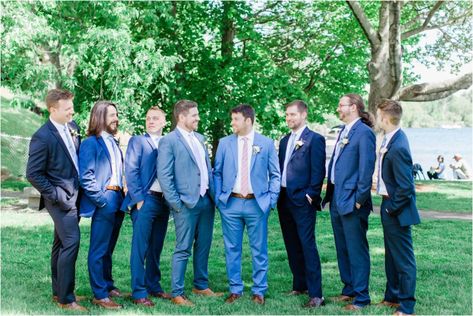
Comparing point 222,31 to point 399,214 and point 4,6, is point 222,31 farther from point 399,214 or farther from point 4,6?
point 399,214

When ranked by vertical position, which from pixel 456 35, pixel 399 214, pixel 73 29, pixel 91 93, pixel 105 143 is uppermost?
pixel 456 35

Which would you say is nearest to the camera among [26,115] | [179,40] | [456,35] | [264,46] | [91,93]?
[91,93]

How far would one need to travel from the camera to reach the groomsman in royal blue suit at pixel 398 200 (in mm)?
6270

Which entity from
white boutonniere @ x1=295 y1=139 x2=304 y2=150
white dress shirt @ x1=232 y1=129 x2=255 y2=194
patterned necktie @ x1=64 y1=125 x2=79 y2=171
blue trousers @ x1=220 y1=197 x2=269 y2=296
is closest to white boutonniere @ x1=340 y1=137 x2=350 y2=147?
white boutonniere @ x1=295 y1=139 x2=304 y2=150

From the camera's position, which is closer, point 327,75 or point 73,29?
point 73,29

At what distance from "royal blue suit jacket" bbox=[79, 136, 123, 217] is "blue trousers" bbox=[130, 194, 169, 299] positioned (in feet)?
1.58

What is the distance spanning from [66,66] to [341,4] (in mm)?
10963

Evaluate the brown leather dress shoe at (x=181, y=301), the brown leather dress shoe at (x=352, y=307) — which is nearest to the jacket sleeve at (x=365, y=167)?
the brown leather dress shoe at (x=352, y=307)

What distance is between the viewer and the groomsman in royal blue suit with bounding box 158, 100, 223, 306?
6.87 metres

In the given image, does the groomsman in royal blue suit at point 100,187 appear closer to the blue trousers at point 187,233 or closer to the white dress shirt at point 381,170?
the blue trousers at point 187,233

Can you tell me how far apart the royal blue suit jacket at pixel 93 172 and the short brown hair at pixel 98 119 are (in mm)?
78

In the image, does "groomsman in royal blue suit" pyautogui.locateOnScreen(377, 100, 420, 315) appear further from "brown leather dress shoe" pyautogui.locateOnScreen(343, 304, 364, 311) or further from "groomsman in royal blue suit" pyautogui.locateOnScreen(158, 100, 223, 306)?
"groomsman in royal blue suit" pyautogui.locateOnScreen(158, 100, 223, 306)

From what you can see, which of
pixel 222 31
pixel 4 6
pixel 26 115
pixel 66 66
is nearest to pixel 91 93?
pixel 66 66

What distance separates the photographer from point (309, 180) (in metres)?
7.18
